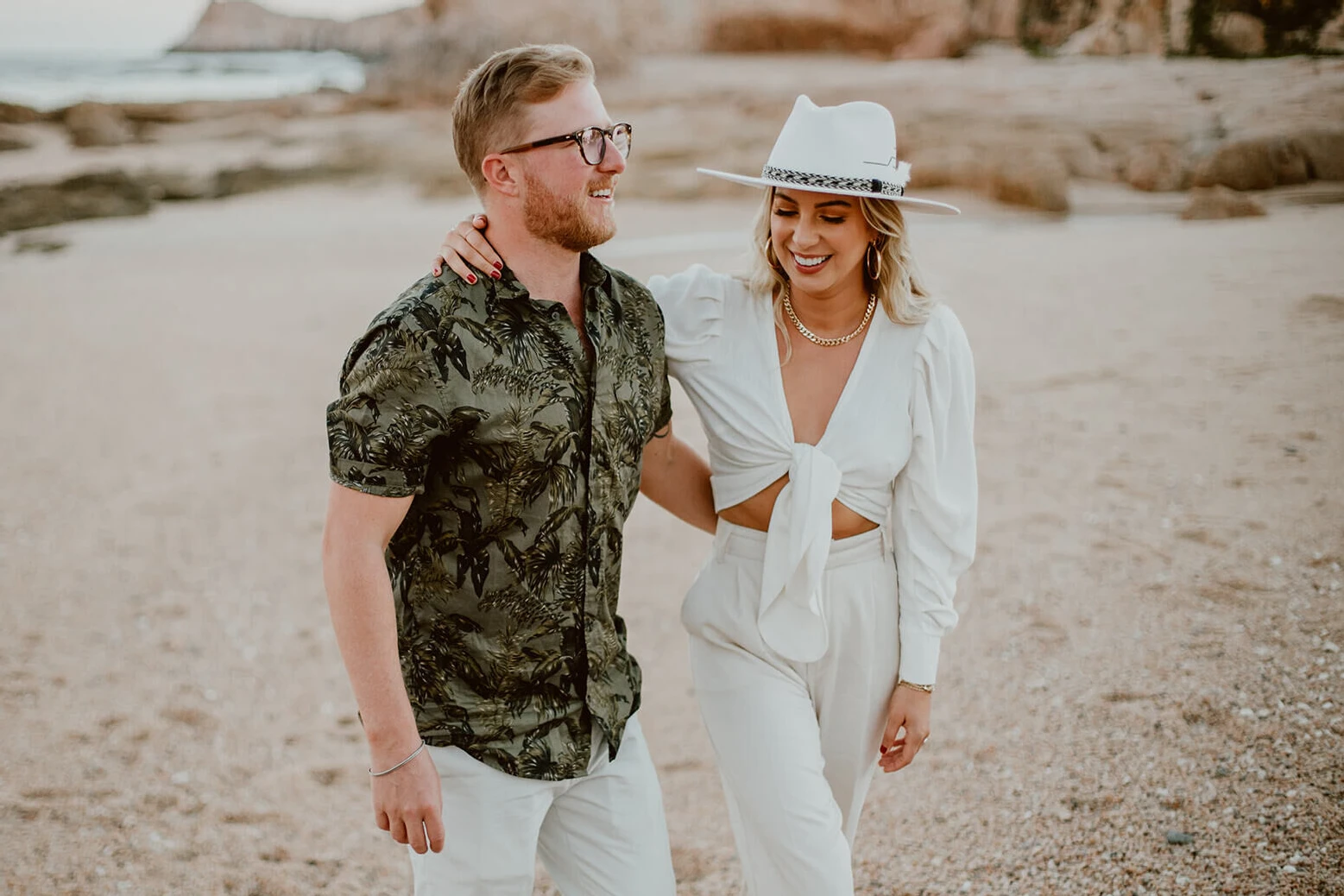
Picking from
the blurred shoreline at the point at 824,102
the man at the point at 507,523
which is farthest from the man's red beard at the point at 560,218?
the blurred shoreline at the point at 824,102

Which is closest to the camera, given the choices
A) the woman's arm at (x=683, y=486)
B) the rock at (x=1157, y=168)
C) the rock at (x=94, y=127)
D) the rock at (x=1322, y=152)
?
the woman's arm at (x=683, y=486)

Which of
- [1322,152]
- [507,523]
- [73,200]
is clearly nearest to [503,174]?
[507,523]

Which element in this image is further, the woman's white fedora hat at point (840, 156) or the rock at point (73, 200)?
the rock at point (73, 200)

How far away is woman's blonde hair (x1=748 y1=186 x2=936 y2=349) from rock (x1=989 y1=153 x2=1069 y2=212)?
36.9 feet

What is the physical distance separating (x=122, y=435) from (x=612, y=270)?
24.5 ft

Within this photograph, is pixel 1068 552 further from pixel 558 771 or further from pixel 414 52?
pixel 414 52

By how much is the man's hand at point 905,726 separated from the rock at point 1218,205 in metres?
9.54

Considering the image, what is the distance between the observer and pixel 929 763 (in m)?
4.14

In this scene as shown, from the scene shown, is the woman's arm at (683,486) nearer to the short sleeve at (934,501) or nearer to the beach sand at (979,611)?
the short sleeve at (934,501)

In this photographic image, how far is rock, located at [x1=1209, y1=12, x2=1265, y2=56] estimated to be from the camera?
9641mm

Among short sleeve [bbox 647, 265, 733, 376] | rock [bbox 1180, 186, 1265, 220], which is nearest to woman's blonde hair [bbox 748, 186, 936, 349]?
short sleeve [bbox 647, 265, 733, 376]

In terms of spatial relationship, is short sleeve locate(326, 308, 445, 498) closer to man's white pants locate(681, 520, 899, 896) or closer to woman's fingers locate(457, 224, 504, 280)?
woman's fingers locate(457, 224, 504, 280)

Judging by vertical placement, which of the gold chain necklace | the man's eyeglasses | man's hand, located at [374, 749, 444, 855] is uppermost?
the man's eyeglasses

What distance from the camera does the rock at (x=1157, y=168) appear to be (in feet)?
38.9
